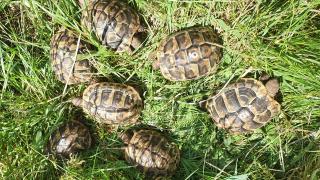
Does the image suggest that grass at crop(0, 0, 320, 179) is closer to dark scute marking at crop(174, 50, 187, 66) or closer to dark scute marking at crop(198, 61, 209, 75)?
dark scute marking at crop(198, 61, 209, 75)

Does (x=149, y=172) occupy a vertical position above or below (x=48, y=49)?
below

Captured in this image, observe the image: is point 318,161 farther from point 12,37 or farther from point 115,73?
point 12,37

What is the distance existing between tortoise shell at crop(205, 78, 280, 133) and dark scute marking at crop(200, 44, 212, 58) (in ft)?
1.19

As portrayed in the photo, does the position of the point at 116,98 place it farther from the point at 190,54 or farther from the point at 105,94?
the point at 190,54

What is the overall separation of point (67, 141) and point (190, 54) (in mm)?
1391

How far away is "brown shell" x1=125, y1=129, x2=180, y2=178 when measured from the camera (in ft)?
14.4

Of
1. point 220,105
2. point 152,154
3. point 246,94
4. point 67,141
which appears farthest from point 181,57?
point 67,141

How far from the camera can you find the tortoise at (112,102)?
14.5 feet

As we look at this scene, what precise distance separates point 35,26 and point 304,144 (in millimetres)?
2777

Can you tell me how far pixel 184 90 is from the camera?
15.3 feet

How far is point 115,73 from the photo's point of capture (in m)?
4.63

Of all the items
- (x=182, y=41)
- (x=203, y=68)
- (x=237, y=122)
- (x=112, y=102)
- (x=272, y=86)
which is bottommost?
(x=237, y=122)

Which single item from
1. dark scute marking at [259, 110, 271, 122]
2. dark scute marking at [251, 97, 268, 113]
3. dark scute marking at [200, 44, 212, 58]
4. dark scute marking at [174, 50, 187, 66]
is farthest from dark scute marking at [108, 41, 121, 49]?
dark scute marking at [259, 110, 271, 122]

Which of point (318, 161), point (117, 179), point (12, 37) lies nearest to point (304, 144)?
point (318, 161)
